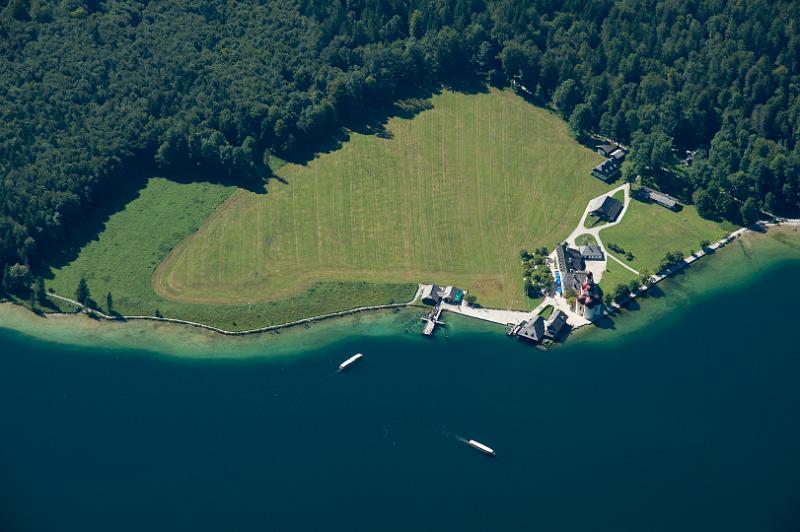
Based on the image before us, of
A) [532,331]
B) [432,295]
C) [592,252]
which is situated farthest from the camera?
[592,252]

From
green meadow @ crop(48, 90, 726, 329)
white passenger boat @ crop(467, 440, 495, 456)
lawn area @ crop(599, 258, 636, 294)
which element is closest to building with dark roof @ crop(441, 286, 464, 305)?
green meadow @ crop(48, 90, 726, 329)

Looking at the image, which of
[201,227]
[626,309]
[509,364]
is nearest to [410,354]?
[509,364]

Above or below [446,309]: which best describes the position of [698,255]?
above

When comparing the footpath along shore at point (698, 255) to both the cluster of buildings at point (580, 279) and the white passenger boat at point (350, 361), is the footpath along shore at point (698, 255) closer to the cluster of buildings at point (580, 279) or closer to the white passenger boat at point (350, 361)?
the cluster of buildings at point (580, 279)

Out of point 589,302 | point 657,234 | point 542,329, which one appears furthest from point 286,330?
point 657,234

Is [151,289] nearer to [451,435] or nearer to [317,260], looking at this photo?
[317,260]

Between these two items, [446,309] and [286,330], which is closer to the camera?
[286,330]
